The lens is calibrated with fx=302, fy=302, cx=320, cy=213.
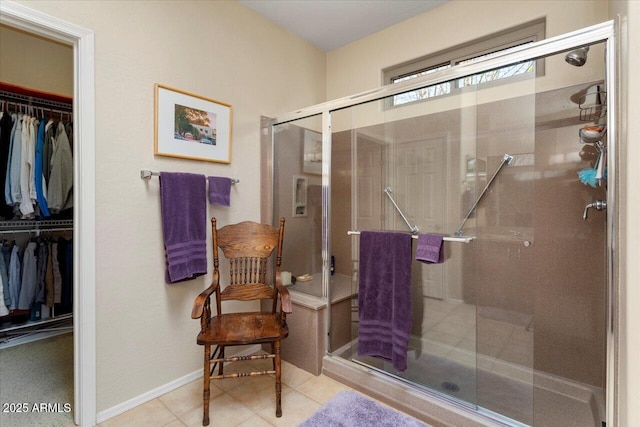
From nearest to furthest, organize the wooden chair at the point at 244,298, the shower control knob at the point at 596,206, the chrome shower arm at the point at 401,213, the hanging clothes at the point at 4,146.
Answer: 1. the shower control knob at the point at 596,206
2. the wooden chair at the point at 244,298
3. the chrome shower arm at the point at 401,213
4. the hanging clothes at the point at 4,146

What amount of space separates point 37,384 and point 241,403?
139 centimetres

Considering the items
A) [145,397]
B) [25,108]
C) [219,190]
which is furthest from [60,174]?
[145,397]

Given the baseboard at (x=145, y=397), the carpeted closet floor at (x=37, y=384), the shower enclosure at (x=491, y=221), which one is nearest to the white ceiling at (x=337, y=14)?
the shower enclosure at (x=491, y=221)

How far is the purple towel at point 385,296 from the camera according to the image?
5.99 ft

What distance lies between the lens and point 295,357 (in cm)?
226

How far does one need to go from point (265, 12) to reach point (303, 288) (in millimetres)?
2260

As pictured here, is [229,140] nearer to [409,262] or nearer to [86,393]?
[409,262]

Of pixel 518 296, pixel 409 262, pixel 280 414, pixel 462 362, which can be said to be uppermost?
pixel 409 262

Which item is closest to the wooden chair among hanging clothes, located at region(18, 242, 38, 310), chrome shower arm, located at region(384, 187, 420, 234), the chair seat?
the chair seat

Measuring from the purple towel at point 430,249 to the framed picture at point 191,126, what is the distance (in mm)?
1481

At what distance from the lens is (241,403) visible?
5.97ft

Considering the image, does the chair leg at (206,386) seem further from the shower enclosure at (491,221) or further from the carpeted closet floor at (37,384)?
the shower enclosure at (491,221)

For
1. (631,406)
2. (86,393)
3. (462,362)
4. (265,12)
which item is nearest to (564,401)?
(462,362)

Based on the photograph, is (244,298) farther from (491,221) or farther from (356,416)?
(491,221)
